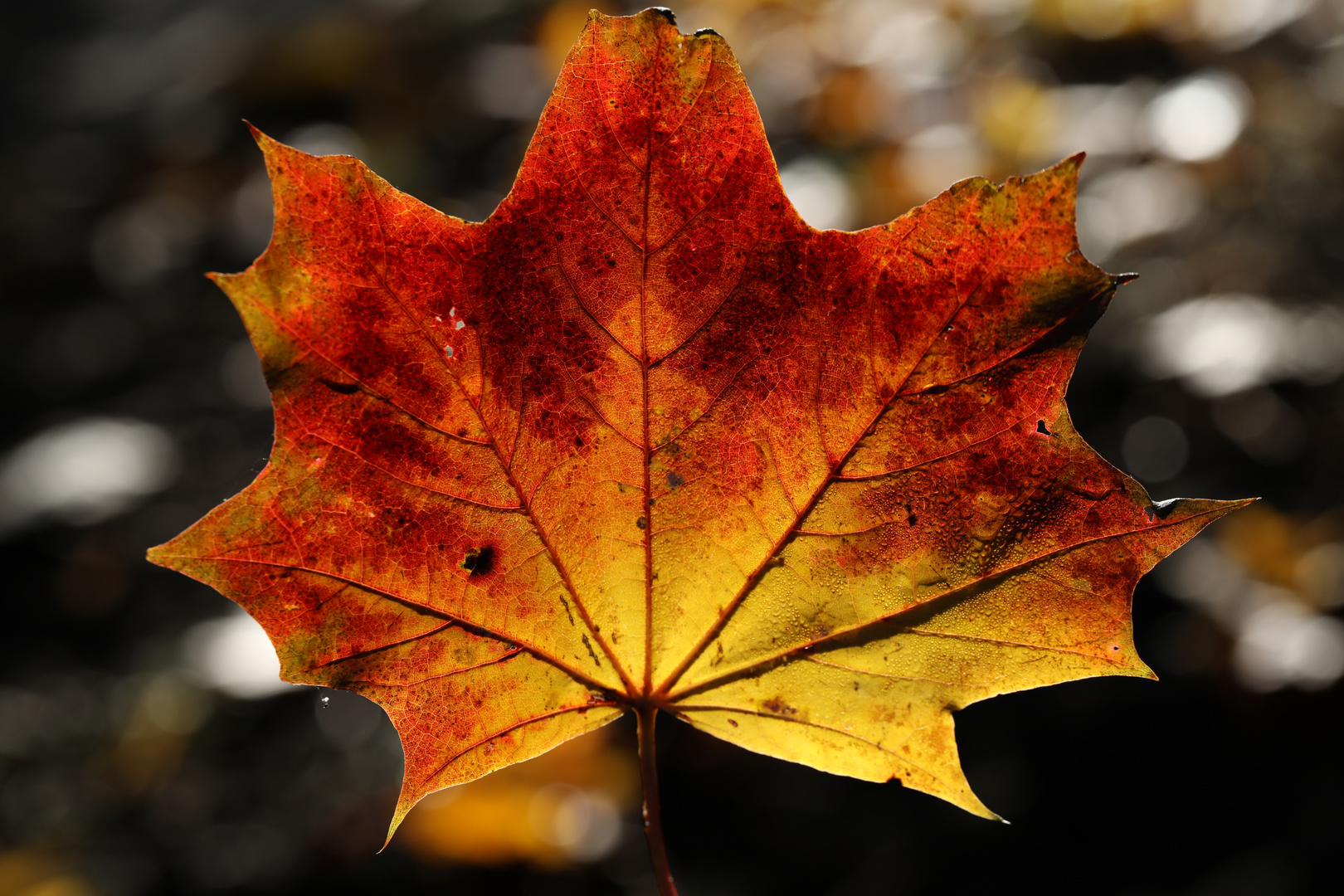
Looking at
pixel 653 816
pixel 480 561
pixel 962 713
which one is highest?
pixel 480 561

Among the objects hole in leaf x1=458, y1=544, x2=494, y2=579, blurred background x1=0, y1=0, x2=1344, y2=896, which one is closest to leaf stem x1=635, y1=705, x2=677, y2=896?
hole in leaf x1=458, y1=544, x2=494, y2=579

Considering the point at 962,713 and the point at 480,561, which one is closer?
the point at 480,561

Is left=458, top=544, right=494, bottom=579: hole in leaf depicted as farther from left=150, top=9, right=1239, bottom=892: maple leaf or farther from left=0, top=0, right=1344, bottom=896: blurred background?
left=0, top=0, right=1344, bottom=896: blurred background

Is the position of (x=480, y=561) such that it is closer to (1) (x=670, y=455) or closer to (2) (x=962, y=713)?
(1) (x=670, y=455)

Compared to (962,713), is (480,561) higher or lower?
higher

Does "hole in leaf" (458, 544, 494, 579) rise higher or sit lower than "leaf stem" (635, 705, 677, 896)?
higher

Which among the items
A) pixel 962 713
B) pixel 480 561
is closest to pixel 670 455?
pixel 480 561
